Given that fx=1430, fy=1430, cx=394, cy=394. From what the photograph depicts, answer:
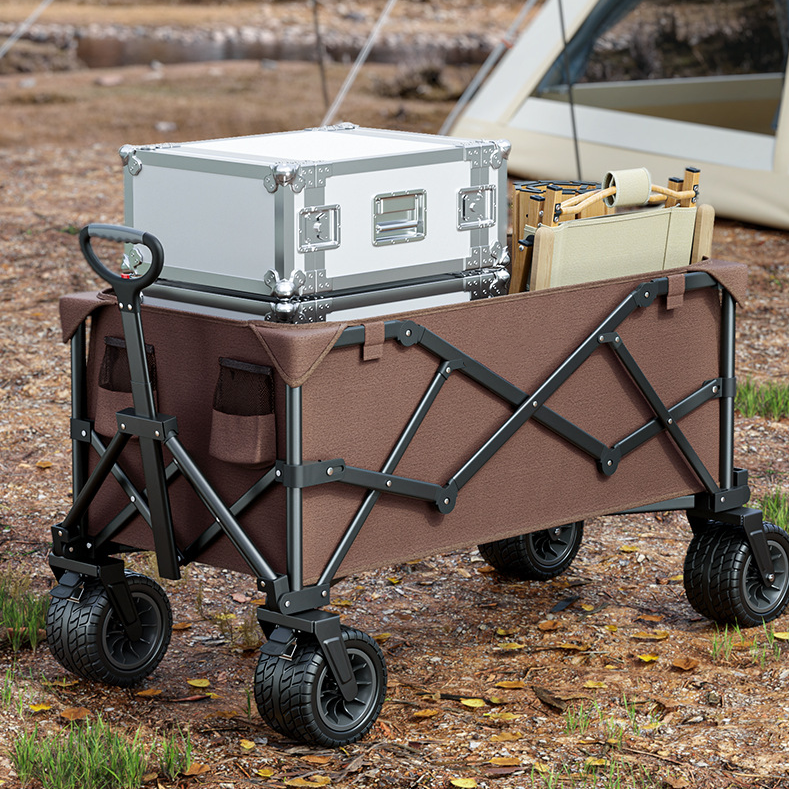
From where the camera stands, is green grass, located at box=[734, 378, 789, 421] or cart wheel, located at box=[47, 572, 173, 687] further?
green grass, located at box=[734, 378, 789, 421]

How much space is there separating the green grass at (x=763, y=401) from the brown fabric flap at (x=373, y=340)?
11.0 ft

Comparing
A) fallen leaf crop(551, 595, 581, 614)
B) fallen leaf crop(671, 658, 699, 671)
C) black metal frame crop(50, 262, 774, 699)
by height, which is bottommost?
fallen leaf crop(551, 595, 581, 614)

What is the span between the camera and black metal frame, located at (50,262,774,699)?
3281mm

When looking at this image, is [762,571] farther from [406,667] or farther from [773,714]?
[406,667]

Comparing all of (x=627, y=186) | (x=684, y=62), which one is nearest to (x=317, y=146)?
(x=627, y=186)

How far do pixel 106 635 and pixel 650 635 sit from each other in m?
1.58

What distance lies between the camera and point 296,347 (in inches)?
122

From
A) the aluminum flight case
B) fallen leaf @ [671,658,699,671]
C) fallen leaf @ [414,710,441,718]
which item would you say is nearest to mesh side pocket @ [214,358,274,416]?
the aluminum flight case

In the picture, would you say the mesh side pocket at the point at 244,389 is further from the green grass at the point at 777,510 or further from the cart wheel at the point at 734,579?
the green grass at the point at 777,510

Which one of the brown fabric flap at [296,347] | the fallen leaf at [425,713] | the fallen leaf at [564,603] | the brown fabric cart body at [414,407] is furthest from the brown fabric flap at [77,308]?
the fallen leaf at [564,603]

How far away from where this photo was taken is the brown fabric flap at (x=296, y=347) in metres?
3.11

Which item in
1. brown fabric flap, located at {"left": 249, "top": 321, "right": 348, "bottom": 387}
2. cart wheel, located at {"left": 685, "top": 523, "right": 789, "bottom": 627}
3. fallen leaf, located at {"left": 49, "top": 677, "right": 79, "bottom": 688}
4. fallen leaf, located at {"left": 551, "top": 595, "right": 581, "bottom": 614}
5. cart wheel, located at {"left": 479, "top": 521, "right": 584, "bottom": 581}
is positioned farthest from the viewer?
cart wheel, located at {"left": 479, "top": 521, "right": 584, "bottom": 581}

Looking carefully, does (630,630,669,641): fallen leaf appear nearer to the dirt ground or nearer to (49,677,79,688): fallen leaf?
the dirt ground

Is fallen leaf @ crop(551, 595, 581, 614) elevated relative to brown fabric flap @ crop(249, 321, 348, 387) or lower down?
lower down
